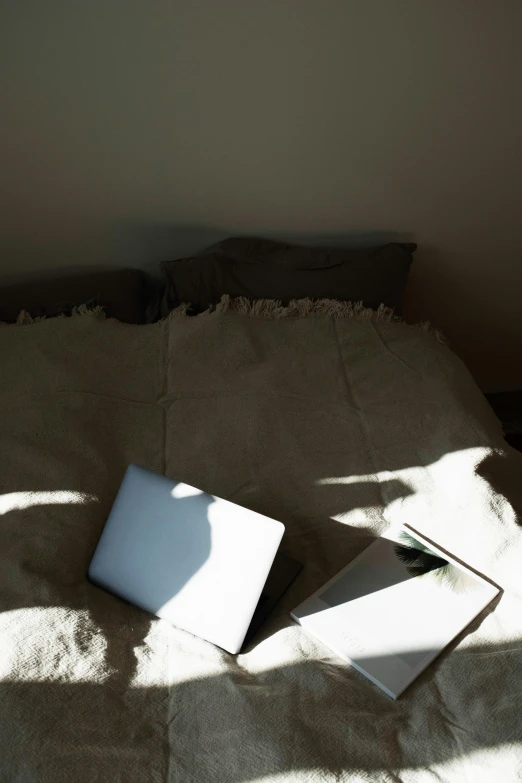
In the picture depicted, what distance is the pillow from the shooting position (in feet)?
6.20

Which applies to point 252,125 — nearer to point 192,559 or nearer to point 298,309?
point 298,309

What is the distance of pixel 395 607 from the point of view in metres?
1.21

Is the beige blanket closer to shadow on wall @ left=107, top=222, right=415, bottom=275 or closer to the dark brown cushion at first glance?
the dark brown cushion

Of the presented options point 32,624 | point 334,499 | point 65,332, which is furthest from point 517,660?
point 65,332

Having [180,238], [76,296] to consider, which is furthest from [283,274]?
[76,296]

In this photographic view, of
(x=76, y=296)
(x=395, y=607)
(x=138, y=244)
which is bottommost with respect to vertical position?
(x=395, y=607)

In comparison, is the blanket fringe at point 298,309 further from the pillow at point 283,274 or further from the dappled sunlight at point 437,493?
the dappled sunlight at point 437,493

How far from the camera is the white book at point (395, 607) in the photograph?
1.13 meters

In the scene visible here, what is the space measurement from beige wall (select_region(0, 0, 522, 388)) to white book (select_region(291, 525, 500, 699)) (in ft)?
3.48

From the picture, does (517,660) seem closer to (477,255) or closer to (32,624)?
(32,624)

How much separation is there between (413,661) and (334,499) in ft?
1.18

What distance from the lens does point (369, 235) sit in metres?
2.09

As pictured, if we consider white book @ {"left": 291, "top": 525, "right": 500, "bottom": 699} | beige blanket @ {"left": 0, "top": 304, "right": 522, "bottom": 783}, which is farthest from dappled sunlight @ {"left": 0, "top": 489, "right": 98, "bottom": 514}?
white book @ {"left": 291, "top": 525, "right": 500, "bottom": 699}

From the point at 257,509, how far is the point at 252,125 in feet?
3.36
